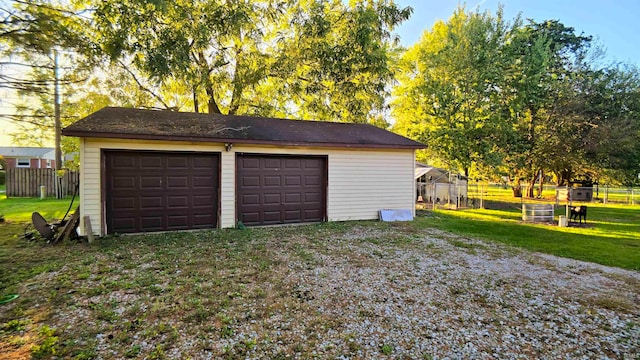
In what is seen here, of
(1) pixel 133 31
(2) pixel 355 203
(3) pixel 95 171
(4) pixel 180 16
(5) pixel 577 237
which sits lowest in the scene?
(5) pixel 577 237

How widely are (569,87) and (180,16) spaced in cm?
2037

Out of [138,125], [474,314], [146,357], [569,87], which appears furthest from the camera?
[569,87]

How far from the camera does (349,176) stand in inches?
382

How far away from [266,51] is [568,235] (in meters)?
11.9

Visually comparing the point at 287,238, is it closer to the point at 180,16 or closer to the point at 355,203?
the point at 355,203

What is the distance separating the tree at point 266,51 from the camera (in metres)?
10.2

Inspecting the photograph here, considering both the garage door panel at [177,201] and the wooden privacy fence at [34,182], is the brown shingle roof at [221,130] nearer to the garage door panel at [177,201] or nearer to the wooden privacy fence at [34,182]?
the garage door panel at [177,201]

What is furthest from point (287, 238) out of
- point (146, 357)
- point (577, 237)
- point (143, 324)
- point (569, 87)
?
point (569, 87)

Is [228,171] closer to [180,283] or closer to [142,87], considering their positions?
[180,283]

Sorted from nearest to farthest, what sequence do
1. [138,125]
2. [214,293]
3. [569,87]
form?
[214,293]
[138,125]
[569,87]

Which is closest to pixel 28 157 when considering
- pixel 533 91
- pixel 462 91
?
pixel 462 91

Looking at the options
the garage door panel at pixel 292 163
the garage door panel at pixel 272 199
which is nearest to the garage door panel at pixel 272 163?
the garage door panel at pixel 292 163

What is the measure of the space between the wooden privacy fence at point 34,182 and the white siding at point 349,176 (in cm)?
1086

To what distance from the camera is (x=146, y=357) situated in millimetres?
2643
